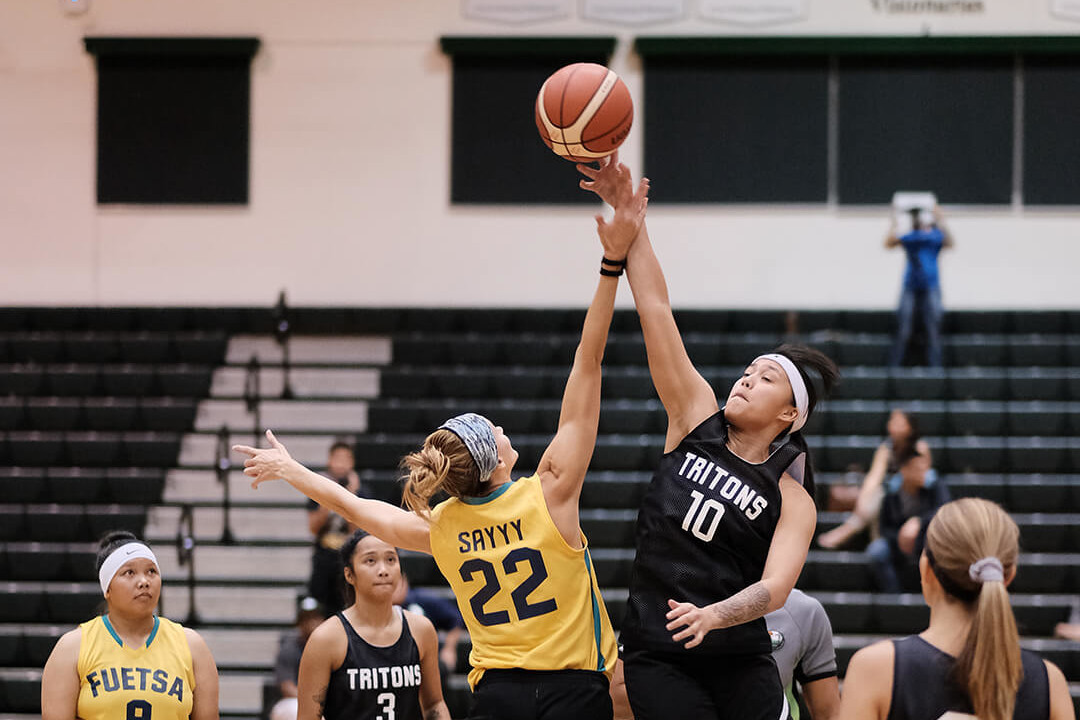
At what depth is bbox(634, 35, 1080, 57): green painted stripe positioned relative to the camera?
10930 millimetres

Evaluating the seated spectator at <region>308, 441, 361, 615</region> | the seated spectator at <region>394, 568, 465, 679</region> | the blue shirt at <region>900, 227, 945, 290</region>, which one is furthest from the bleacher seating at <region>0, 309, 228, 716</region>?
the blue shirt at <region>900, 227, 945, 290</region>

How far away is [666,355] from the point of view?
320 centimetres

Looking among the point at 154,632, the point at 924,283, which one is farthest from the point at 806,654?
the point at 924,283

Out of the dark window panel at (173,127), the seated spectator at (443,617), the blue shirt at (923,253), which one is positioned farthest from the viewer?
the dark window panel at (173,127)

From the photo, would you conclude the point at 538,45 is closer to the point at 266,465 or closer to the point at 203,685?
the point at 203,685

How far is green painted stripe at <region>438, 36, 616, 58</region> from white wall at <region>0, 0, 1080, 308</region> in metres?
0.18

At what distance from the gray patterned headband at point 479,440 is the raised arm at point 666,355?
0.46 m

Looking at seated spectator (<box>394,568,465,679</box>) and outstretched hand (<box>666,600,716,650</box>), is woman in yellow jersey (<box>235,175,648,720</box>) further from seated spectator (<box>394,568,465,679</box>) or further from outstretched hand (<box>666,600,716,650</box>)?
seated spectator (<box>394,568,465,679</box>)

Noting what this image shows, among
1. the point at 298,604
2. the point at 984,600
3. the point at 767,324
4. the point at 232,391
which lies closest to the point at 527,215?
the point at 767,324

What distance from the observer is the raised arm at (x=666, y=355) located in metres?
3.21

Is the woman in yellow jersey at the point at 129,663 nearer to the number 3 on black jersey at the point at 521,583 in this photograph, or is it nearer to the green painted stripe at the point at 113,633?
the green painted stripe at the point at 113,633

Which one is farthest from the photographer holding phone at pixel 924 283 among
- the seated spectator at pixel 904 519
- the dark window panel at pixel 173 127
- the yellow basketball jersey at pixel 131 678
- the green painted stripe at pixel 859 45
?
the yellow basketball jersey at pixel 131 678

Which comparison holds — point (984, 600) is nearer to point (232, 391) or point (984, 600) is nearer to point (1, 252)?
point (232, 391)

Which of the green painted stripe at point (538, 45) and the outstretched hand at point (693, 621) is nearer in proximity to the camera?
the outstretched hand at point (693, 621)
